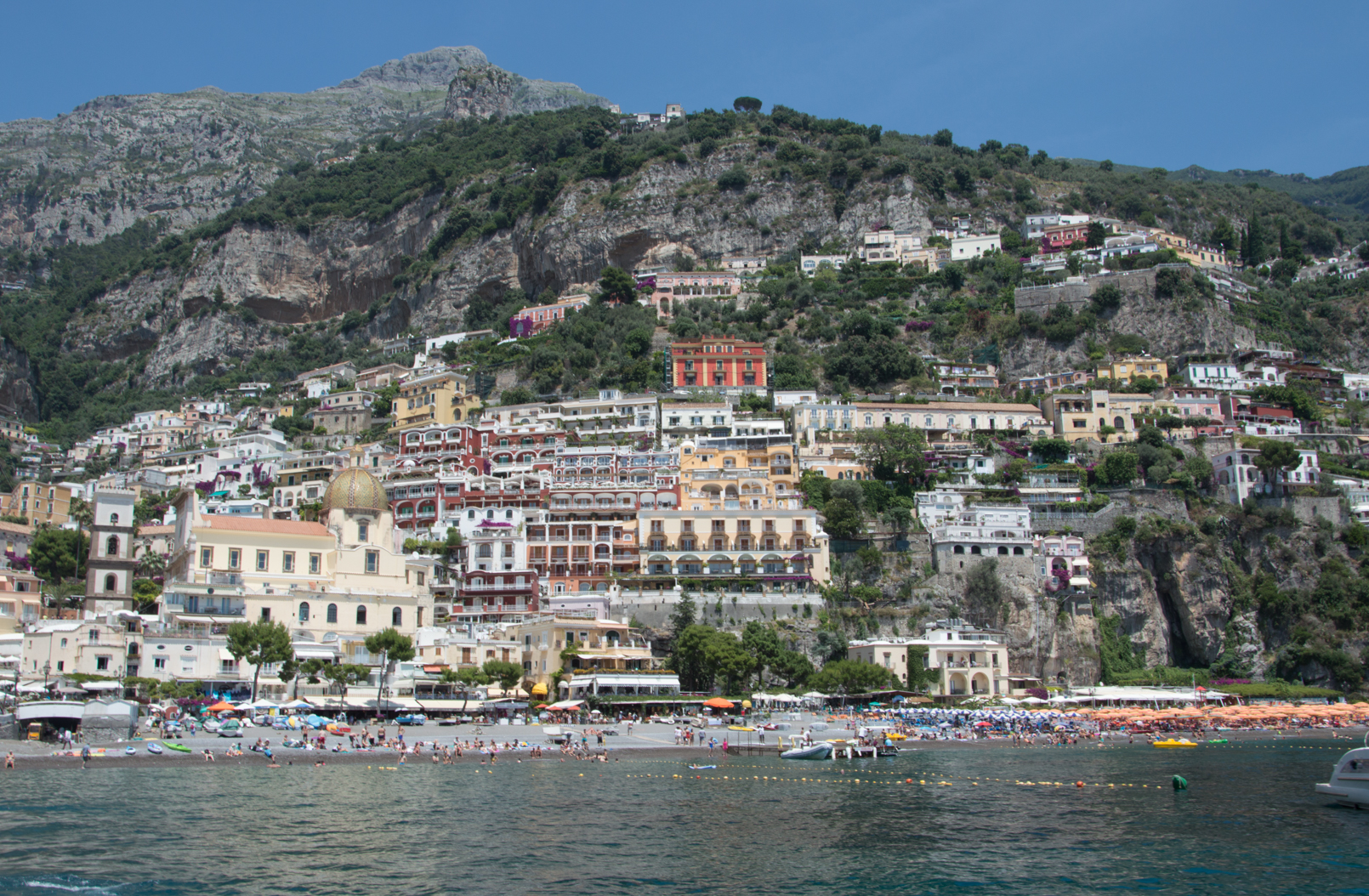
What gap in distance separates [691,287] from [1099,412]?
4655 centimetres

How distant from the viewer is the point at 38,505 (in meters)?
90.5

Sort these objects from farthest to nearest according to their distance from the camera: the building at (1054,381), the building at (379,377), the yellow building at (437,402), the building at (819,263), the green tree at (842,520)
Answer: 1. the building at (819,263)
2. the building at (379,377)
3. the yellow building at (437,402)
4. the building at (1054,381)
5. the green tree at (842,520)

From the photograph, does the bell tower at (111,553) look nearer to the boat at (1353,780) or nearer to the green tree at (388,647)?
the green tree at (388,647)

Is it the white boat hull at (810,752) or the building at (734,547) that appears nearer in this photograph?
the white boat hull at (810,752)

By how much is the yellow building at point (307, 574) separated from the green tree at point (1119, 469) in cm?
4596

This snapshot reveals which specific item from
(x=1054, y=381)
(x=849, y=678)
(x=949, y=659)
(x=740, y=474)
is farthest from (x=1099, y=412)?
(x=849, y=678)

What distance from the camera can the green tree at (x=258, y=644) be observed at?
53.1 meters

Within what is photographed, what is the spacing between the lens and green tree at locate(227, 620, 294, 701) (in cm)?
5312

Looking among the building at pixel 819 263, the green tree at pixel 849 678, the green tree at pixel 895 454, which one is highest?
the building at pixel 819 263

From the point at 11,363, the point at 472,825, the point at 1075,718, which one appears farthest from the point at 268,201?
the point at 472,825

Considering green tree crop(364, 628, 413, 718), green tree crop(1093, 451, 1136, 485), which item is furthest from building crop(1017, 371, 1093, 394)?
green tree crop(364, 628, 413, 718)

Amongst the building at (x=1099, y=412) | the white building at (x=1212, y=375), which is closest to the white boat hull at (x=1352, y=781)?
the building at (x=1099, y=412)

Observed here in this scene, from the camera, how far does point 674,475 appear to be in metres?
84.3

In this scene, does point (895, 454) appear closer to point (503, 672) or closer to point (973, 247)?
point (503, 672)
